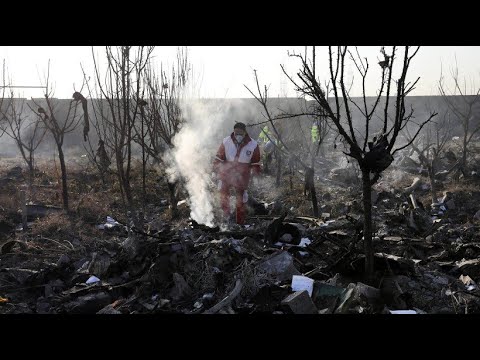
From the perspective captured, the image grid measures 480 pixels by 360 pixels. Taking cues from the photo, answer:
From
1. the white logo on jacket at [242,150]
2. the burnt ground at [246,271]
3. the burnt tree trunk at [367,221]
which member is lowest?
the burnt ground at [246,271]

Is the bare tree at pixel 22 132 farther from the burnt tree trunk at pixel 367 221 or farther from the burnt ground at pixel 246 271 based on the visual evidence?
the burnt tree trunk at pixel 367 221

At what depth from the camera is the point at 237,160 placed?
655 centimetres

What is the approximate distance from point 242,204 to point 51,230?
3.37 meters

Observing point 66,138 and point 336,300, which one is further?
point 66,138

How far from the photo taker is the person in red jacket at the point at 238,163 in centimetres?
653

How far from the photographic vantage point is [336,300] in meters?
3.47

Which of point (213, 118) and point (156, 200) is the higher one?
point (213, 118)

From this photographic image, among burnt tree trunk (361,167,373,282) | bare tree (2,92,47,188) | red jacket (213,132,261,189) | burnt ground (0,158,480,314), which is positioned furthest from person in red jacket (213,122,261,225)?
bare tree (2,92,47,188)

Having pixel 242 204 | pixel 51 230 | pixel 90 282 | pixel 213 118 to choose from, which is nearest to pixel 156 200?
pixel 51 230

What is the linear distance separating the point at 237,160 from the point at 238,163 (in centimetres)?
5

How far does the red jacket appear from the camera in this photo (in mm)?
6535

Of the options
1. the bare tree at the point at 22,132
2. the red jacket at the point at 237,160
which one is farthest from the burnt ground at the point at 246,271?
the bare tree at the point at 22,132
